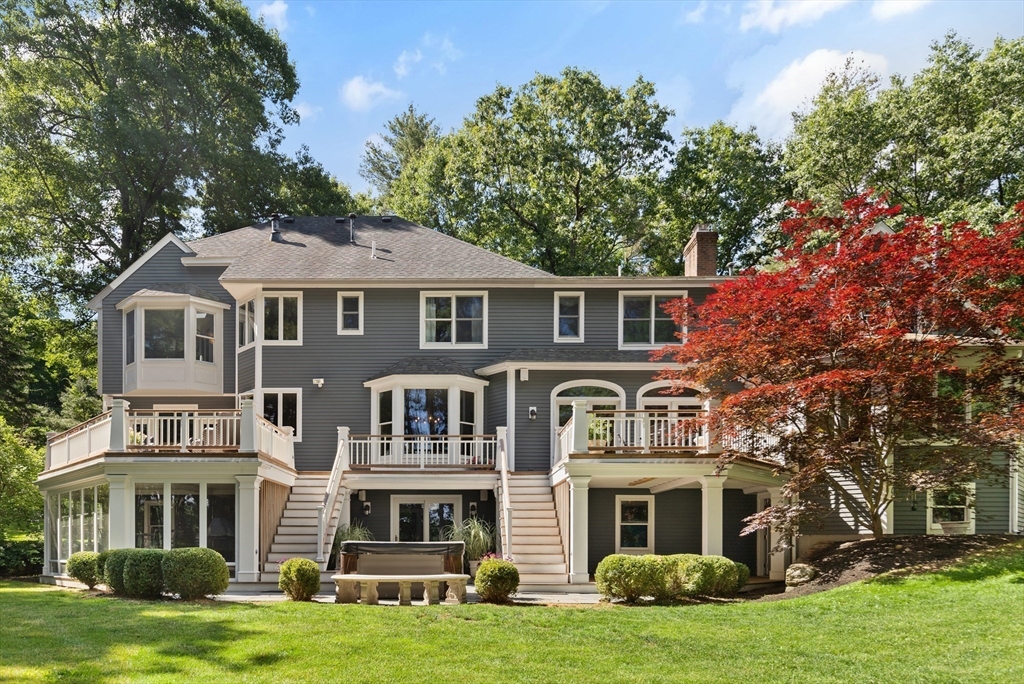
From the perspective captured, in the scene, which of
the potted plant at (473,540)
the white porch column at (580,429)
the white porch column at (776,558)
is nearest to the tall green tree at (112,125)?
the potted plant at (473,540)

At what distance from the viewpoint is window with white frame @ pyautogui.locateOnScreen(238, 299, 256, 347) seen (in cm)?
2388

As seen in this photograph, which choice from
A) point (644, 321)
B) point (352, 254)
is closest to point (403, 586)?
point (644, 321)

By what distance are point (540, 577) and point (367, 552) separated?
148 inches

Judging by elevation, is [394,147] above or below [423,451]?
above

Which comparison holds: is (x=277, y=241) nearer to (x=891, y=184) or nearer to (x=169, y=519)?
(x=169, y=519)

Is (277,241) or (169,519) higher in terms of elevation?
(277,241)

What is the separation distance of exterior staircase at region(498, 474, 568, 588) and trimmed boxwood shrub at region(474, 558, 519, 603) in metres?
2.46

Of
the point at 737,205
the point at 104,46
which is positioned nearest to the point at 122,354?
the point at 104,46

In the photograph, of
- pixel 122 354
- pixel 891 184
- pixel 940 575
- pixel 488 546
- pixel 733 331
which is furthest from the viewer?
pixel 891 184

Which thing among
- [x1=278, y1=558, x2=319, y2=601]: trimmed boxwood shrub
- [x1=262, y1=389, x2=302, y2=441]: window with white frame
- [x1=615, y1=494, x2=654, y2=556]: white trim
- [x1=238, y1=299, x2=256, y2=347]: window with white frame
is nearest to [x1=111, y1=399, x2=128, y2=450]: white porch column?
[x1=278, y1=558, x2=319, y2=601]: trimmed boxwood shrub

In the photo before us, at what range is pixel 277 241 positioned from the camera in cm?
2555

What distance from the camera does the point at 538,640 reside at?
10.9 metres

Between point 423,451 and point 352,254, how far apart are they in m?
6.72

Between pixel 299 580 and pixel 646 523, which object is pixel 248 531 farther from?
pixel 646 523
